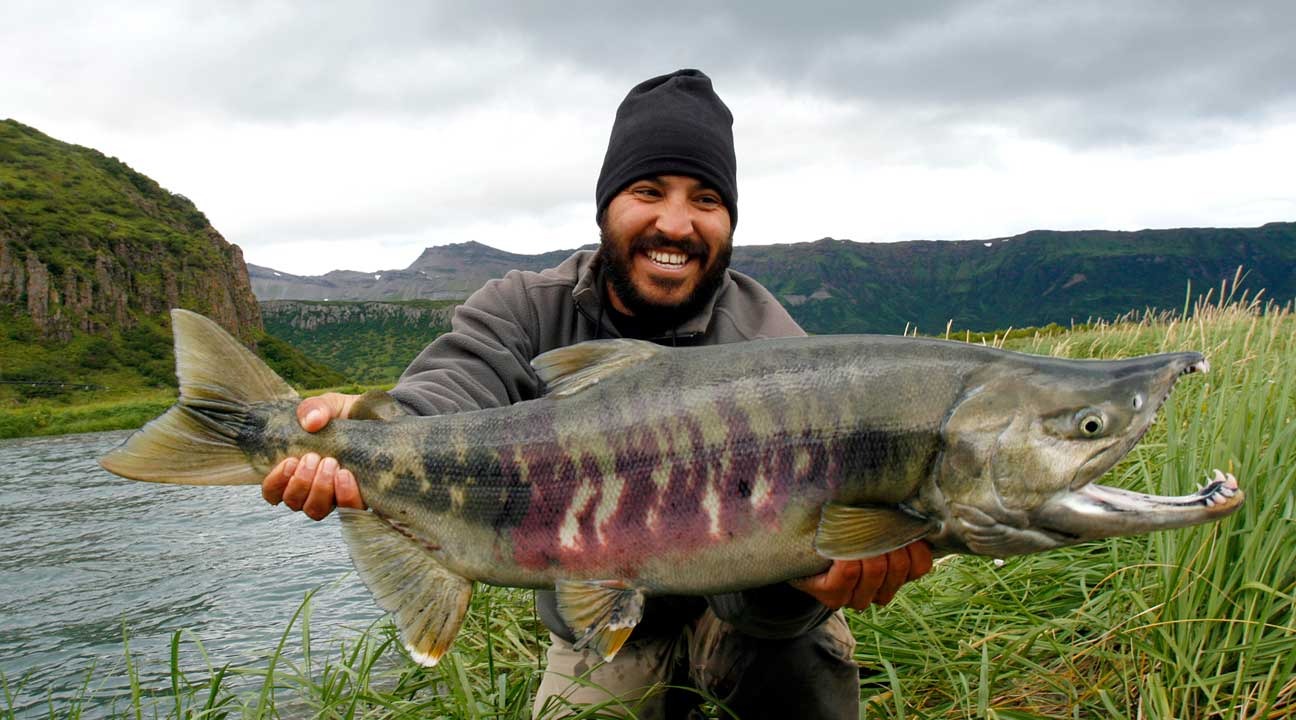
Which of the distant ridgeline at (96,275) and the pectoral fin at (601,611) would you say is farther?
the distant ridgeline at (96,275)

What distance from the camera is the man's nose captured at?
13.9ft

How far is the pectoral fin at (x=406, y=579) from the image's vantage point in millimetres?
2936

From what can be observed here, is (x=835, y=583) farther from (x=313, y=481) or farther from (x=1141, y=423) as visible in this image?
(x=313, y=481)

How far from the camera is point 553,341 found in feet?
14.7

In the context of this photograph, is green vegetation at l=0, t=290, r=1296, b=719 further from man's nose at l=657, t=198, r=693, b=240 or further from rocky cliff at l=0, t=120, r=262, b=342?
rocky cliff at l=0, t=120, r=262, b=342

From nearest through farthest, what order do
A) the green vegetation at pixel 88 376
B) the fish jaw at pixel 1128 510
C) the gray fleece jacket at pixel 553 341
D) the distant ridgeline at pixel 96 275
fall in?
the fish jaw at pixel 1128 510, the gray fleece jacket at pixel 553 341, the green vegetation at pixel 88 376, the distant ridgeline at pixel 96 275

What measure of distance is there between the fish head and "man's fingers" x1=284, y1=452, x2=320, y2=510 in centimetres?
219

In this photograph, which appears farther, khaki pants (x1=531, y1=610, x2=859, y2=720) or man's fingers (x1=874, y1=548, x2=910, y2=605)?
khaki pants (x1=531, y1=610, x2=859, y2=720)

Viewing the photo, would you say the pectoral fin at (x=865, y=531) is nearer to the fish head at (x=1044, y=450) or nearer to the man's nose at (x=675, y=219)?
the fish head at (x=1044, y=450)

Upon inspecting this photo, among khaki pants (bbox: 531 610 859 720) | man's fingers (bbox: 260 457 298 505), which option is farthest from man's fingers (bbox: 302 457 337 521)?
khaki pants (bbox: 531 610 859 720)

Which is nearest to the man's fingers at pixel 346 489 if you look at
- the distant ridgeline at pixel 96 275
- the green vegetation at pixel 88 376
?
the green vegetation at pixel 88 376

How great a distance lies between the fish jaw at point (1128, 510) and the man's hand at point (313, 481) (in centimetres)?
238

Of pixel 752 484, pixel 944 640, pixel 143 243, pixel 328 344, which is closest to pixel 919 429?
pixel 752 484

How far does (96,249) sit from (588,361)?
4610 inches
